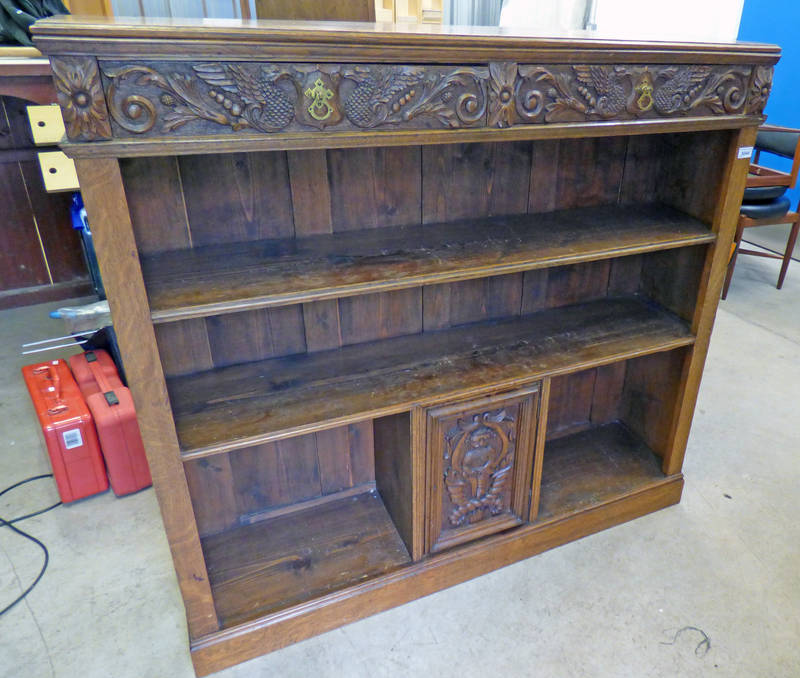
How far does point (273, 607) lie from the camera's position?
5.13 ft

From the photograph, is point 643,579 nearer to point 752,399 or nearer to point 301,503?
point 301,503

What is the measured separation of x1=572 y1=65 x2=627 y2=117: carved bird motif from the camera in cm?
132

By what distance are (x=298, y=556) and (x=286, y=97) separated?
4.04 ft

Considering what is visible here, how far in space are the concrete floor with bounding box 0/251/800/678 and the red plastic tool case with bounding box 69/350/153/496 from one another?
0.08 metres

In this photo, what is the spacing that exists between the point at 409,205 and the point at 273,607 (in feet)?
3.70

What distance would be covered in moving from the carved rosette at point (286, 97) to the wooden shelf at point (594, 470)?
1217 millimetres

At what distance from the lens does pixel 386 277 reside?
1.34 m

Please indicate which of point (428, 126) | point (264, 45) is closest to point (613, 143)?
point (428, 126)

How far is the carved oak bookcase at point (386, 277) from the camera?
3.54 ft

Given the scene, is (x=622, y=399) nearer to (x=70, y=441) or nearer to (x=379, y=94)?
(x=379, y=94)

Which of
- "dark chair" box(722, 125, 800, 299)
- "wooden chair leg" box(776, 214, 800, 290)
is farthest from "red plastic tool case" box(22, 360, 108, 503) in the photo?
"wooden chair leg" box(776, 214, 800, 290)

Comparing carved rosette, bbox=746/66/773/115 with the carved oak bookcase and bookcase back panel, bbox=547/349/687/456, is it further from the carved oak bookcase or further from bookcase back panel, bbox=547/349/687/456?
bookcase back panel, bbox=547/349/687/456

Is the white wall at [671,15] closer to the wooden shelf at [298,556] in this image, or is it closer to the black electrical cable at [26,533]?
the wooden shelf at [298,556]

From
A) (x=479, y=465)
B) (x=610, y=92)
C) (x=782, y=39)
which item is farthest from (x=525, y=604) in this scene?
(x=782, y=39)
